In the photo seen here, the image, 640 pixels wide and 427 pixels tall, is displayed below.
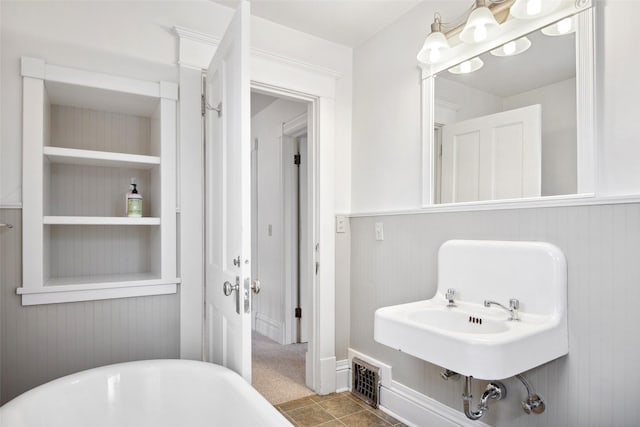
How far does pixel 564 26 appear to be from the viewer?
1503 millimetres

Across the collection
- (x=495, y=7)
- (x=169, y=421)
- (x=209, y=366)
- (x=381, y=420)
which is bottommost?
(x=381, y=420)

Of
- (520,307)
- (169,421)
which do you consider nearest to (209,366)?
(169,421)

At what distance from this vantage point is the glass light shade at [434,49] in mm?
1893

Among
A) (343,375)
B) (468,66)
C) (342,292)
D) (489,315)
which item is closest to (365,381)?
(343,375)

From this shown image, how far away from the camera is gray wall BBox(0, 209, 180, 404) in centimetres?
166

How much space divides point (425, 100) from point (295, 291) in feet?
6.96

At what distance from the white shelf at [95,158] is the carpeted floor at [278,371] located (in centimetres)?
162

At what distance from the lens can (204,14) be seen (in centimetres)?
210

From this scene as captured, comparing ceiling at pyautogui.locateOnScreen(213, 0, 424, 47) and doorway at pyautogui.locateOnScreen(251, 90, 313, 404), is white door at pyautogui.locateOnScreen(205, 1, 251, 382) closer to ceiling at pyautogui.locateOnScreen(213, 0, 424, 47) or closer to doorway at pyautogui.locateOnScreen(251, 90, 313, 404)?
ceiling at pyautogui.locateOnScreen(213, 0, 424, 47)

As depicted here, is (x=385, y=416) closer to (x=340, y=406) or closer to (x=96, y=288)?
(x=340, y=406)

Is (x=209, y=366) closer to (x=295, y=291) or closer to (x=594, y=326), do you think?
(x=594, y=326)

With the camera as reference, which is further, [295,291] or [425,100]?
[295,291]

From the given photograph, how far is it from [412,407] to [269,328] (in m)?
1.96

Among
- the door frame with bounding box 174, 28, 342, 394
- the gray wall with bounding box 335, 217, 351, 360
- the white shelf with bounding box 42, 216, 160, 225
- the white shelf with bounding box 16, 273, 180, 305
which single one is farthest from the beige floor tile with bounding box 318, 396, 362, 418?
the white shelf with bounding box 42, 216, 160, 225
